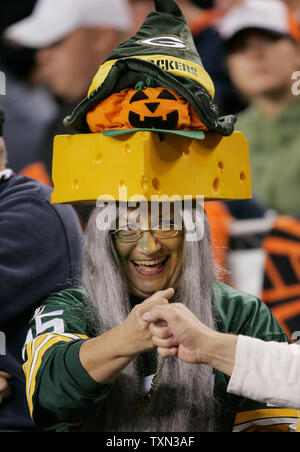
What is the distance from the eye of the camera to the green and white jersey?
141cm

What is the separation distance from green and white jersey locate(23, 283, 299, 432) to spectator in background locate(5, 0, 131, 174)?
5.83 ft

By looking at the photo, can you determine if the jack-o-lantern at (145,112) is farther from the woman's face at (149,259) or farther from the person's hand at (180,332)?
the person's hand at (180,332)

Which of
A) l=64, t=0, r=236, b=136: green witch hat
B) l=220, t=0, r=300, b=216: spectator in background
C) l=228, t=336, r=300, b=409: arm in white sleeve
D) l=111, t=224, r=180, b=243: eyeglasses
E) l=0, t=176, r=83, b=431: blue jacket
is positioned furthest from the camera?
l=220, t=0, r=300, b=216: spectator in background

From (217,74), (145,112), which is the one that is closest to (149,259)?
(145,112)

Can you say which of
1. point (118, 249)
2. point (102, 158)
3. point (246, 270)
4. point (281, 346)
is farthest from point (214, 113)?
point (246, 270)

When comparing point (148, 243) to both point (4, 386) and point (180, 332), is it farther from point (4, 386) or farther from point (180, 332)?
point (4, 386)

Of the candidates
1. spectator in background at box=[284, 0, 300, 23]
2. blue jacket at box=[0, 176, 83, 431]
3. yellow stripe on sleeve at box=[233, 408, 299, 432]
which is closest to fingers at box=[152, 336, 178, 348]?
yellow stripe on sleeve at box=[233, 408, 299, 432]

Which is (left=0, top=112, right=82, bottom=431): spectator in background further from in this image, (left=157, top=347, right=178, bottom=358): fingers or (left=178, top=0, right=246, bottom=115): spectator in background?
(left=178, top=0, right=246, bottom=115): spectator in background

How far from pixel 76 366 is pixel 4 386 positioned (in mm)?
397

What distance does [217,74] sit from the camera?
3336 mm

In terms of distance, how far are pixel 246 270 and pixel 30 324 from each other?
1.69m

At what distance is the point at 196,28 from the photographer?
3322 mm

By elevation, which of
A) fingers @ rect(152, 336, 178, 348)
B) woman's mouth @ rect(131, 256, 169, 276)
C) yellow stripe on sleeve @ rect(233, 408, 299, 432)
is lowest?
yellow stripe on sleeve @ rect(233, 408, 299, 432)

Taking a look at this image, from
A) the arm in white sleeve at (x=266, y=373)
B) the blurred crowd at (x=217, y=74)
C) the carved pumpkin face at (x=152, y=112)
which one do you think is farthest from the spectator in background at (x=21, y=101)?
the arm in white sleeve at (x=266, y=373)
